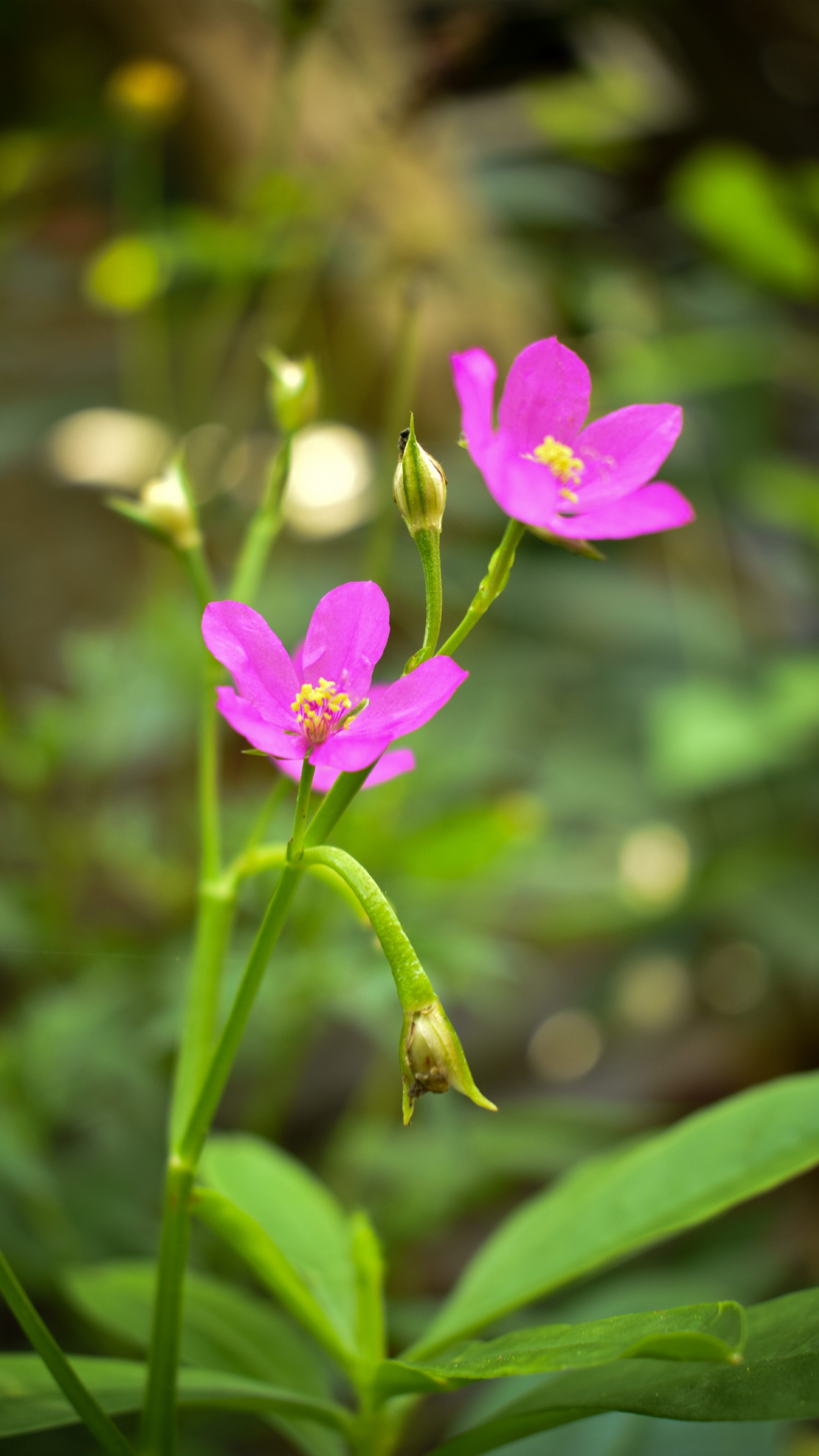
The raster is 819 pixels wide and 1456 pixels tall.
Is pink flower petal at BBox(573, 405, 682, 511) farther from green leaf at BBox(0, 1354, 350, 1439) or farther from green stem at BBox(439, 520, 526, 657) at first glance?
green leaf at BBox(0, 1354, 350, 1439)

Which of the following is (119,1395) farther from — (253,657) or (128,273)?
(128,273)

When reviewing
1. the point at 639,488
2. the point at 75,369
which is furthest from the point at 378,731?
the point at 75,369

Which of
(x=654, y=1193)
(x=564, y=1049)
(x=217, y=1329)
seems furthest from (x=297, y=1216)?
(x=564, y=1049)

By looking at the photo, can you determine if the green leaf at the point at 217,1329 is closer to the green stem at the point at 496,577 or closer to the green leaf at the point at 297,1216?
the green leaf at the point at 297,1216

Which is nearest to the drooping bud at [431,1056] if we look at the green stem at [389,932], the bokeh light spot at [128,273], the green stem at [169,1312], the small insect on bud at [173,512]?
the green stem at [389,932]

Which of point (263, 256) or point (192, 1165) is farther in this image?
point (263, 256)

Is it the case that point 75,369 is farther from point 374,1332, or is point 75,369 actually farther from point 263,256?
point 374,1332

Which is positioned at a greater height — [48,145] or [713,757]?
[48,145]
